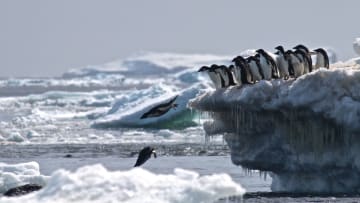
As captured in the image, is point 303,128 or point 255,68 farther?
point 255,68

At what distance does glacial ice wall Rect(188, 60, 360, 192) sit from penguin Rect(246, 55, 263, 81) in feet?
2.09

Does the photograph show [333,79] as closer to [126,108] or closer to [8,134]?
[8,134]

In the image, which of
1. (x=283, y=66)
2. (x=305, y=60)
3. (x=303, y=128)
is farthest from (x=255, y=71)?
(x=303, y=128)

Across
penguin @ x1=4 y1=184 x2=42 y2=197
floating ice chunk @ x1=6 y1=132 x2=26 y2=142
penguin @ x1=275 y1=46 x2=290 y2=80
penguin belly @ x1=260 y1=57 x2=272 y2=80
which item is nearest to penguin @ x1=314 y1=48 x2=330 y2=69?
penguin @ x1=275 y1=46 x2=290 y2=80

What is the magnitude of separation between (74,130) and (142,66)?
14664cm

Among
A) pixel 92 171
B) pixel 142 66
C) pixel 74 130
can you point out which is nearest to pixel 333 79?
pixel 92 171

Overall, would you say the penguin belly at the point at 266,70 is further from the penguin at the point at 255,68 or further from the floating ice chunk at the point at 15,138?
the floating ice chunk at the point at 15,138

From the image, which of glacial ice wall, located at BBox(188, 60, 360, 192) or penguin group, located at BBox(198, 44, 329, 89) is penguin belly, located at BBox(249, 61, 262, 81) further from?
glacial ice wall, located at BBox(188, 60, 360, 192)

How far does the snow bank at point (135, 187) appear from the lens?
12.8m

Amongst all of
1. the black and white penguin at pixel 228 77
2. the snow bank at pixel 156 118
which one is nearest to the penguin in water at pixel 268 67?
the black and white penguin at pixel 228 77

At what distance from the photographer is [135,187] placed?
13109 mm

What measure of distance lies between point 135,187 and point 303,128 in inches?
303

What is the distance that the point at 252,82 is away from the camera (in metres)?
22.3

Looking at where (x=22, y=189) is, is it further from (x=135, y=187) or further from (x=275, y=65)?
(x=135, y=187)
